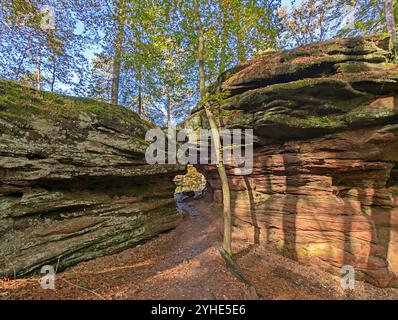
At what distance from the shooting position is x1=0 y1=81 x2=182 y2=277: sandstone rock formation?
5.83 metres

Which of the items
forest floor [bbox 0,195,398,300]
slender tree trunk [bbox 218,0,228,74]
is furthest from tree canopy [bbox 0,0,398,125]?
forest floor [bbox 0,195,398,300]

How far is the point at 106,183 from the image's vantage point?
8.18 meters

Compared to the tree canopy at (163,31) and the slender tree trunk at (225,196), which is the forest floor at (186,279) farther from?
the tree canopy at (163,31)

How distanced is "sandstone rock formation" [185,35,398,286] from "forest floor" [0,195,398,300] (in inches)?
29.0

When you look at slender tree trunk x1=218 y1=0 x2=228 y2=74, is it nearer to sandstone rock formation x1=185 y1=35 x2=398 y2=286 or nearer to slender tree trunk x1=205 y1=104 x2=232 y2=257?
sandstone rock formation x1=185 y1=35 x2=398 y2=286

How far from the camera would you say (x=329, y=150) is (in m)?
7.70

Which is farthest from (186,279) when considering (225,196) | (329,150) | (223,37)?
(223,37)

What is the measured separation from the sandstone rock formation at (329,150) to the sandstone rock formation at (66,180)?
5.13 meters

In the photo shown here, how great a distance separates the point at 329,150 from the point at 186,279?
7.10m

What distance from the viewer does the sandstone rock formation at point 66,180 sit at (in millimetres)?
5828

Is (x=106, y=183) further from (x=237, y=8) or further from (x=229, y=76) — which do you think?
(x=237, y=8)

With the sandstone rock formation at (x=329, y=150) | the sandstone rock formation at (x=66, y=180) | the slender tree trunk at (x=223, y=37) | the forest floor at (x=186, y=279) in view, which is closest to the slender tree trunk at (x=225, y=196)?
the forest floor at (x=186, y=279)

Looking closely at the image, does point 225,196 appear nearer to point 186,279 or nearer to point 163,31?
point 186,279
